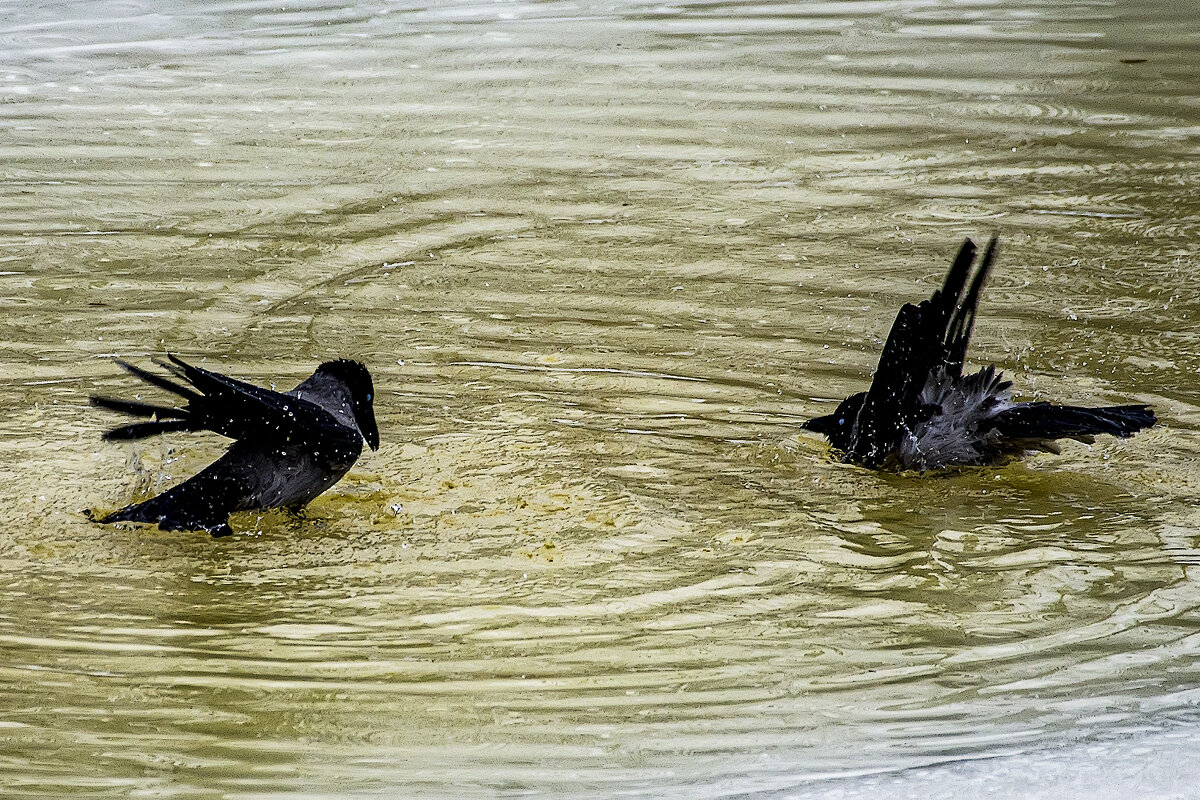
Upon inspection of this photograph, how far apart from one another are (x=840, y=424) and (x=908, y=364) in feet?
1.05

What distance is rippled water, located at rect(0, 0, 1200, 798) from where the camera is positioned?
138 inches

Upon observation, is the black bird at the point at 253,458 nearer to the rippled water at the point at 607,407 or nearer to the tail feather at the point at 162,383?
the tail feather at the point at 162,383

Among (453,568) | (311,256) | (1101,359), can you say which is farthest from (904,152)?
(453,568)

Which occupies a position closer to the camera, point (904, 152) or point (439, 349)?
point (439, 349)

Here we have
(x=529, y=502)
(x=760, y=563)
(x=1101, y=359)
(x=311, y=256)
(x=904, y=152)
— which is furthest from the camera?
(x=904, y=152)

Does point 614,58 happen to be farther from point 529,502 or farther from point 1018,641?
point 1018,641

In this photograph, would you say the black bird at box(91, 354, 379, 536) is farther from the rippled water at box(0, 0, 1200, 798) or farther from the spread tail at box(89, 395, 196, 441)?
the rippled water at box(0, 0, 1200, 798)

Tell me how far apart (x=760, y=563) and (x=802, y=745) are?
1.10 metres

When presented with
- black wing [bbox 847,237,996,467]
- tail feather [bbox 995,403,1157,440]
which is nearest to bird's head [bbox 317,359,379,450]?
black wing [bbox 847,237,996,467]

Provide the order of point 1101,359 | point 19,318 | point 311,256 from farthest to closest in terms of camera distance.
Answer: point 311,256
point 19,318
point 1101,359

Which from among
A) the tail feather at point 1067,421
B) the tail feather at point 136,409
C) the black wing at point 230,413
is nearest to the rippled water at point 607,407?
the tail feather at point 1067,421

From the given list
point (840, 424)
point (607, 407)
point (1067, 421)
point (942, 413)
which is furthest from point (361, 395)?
point (1067, 421)

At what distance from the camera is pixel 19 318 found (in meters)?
6.50

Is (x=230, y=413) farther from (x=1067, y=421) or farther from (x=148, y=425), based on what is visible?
(x=1067, y=421)
